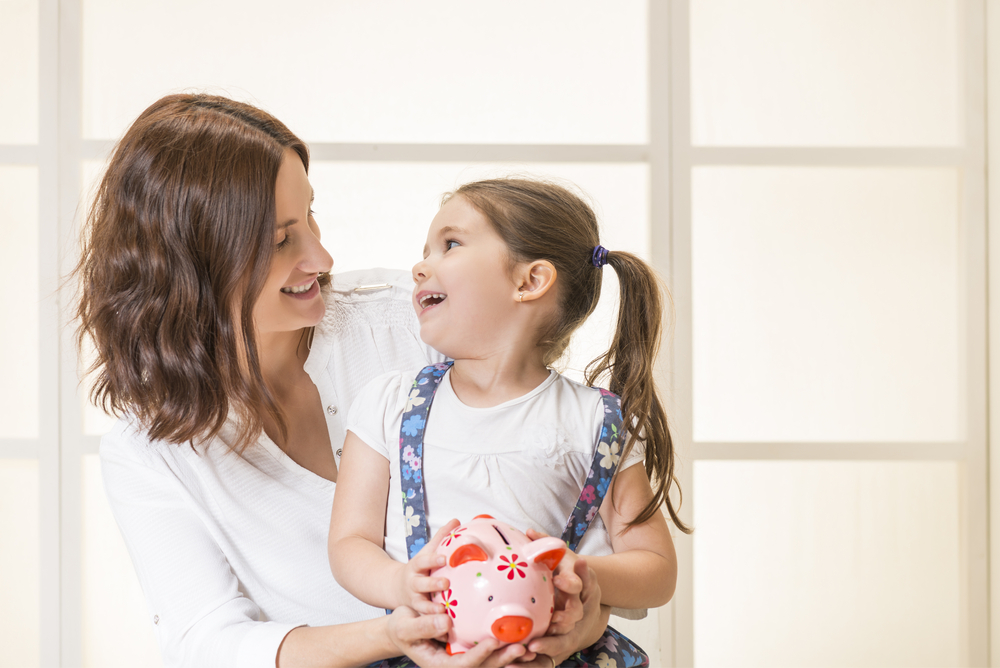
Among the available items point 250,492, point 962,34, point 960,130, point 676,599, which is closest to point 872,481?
point 676,599

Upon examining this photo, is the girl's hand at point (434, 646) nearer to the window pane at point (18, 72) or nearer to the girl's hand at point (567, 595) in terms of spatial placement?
the girl's hand at point (567, 595)

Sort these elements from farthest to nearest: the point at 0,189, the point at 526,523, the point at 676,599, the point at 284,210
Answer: the point at 676,599, the point at 0,189, the point at 284,210, the point at 526,523

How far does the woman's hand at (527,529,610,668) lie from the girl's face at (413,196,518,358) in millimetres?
A: 352

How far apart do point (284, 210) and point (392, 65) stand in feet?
4.22

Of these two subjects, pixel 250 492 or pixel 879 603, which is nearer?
pixel 250 492

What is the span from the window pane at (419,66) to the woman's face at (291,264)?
1.12 metres

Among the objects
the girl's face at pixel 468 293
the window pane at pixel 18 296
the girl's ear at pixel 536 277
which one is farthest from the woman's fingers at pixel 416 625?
the window pane at pixel 18 296

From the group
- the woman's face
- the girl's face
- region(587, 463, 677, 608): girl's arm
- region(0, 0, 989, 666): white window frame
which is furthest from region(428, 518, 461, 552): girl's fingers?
region(0, 0, 989, 666): white window frame

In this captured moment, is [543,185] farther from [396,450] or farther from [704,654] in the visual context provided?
[704,654]

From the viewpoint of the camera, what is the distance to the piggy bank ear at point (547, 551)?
2.97ft

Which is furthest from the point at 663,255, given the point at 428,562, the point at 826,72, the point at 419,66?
the point at 428,562

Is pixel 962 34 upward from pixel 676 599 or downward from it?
upward

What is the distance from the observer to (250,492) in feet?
4.28

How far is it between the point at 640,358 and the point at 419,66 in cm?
151
